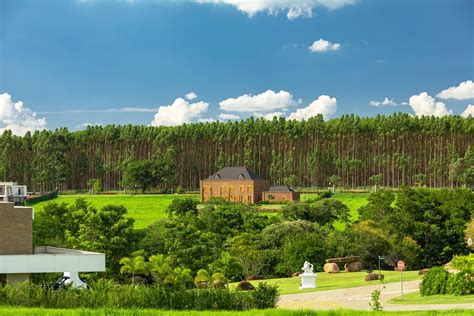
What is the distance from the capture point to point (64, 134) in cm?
15325

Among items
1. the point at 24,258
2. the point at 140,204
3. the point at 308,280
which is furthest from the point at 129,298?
the point at 140,204

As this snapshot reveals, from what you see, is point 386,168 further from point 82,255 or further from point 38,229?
point 82,255

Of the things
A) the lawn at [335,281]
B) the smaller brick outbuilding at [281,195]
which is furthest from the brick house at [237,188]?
the lawn at [335,281]

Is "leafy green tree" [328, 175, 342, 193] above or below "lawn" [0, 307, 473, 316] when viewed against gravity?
above

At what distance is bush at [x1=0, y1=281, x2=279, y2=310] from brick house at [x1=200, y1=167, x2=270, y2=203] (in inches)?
3623

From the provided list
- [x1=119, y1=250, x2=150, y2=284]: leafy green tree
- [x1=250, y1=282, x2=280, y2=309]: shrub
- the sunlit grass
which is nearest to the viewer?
[x1=250, y1=282, x2=280, y2=309]: shrub

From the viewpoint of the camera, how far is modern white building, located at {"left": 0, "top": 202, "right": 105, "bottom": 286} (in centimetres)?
3484

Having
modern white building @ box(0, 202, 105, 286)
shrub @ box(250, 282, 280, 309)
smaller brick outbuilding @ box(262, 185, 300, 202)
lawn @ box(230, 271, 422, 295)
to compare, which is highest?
smaller brick outbuilding @ box(262, 185, 300, 202)

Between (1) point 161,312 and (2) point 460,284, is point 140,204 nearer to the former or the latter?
(2) point 460,284

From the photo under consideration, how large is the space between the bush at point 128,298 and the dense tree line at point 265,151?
105 metres

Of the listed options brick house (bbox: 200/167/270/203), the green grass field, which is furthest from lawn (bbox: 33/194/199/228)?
brick house (bbox: 200/167/270/203)

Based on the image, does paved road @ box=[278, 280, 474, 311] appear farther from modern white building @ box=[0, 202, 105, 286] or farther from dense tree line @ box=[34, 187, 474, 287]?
dense tree line @ box=[34, 187, 474, 287]

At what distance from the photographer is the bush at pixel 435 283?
36.8 metres

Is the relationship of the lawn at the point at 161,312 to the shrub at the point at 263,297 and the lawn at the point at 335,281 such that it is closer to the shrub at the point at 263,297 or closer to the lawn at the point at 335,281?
the shrub at the point at 263,297
